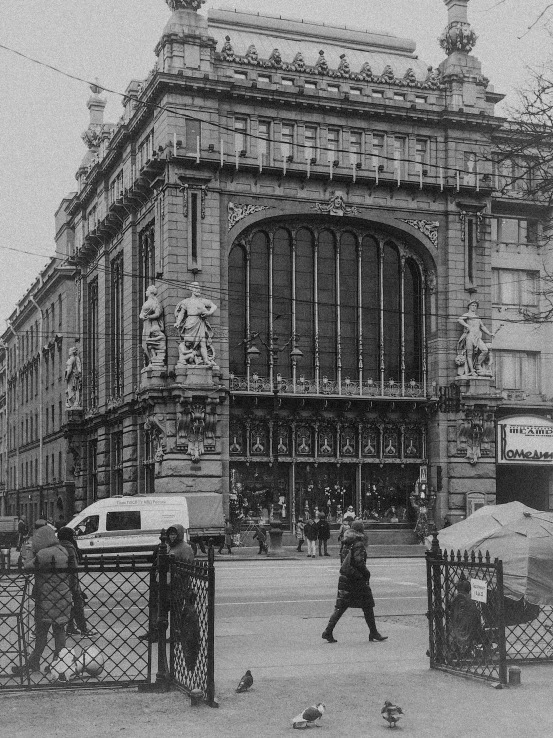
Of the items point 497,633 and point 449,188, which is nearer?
point 497,633

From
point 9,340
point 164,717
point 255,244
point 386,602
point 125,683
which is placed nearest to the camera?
point 164,717

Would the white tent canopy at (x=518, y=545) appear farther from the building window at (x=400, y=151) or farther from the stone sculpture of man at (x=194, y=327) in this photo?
the building window at (x=400, y=151)

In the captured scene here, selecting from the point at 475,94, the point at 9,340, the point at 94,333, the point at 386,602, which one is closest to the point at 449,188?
the point at 475,94

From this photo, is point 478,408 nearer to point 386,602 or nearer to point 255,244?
point 255,244

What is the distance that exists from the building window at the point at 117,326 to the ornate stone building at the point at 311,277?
4.64ft

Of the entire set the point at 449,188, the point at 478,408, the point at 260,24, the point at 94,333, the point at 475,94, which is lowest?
the point at 478,408

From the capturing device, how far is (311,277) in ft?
162

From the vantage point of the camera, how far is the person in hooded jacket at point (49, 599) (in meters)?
12.0

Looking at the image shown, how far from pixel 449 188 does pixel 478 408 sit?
10416 mm

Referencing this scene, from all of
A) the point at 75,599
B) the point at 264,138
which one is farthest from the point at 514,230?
the point at 75,599

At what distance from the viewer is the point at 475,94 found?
168ft

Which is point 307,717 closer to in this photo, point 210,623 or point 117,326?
point 210,623

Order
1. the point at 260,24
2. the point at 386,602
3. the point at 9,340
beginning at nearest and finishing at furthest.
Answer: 1. the point at 386,602
2. the point at 260,24
3. the point at 9,340

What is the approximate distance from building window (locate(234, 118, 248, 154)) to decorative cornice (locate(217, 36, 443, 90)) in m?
2.65
